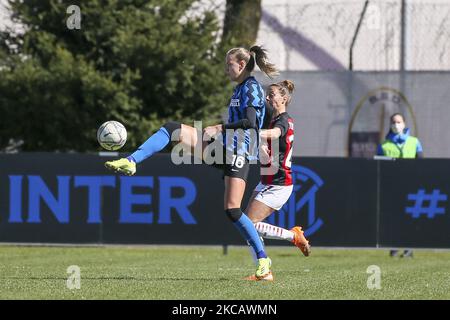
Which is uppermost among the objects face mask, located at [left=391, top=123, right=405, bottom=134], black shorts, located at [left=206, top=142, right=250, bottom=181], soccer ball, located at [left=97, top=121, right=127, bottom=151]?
face mask, located at [left=391, top=123, right=405, bottom=134]

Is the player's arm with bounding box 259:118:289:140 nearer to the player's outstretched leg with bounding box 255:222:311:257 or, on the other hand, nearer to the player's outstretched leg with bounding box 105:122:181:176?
the player's outstretched leg with bounding box 105:122:181:176

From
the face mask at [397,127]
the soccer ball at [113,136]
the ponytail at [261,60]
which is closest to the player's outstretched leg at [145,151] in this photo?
the ponytail at [261,60]

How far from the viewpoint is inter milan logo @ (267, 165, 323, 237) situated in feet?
54.7

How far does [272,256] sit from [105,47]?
5.15 meters

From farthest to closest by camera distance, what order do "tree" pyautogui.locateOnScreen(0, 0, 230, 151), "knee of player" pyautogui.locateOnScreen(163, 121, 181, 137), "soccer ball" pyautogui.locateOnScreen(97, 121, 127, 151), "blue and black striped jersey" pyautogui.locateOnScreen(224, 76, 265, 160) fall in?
"tree" pyautogui.locateOnScreen(0, 0, 230, 151) → "soccer ball" pyautogui.locateOnScreen(97, 121, 127, 151) → "blue and black striped jersey" pyautogui.locateOnScreen(224, 76, 265, 160) → "knee of player" pyautogui.locateOnScreen(163, 121, 181, 137)

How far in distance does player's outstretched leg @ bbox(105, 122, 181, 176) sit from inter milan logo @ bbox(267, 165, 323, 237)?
629cm

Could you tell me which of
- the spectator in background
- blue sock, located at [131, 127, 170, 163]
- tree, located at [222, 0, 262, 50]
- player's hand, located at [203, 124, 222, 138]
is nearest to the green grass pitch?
blue sock, located at [131, 127, 170, 163]

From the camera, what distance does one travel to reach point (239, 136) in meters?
10.7

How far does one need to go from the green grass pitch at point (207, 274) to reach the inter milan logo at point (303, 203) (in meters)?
0.49

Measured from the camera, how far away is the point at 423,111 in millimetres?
20969

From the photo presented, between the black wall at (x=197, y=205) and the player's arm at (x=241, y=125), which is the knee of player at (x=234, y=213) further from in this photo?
the black wall at (x=197, y=205)

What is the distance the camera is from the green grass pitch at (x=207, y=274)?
9.45 metres
